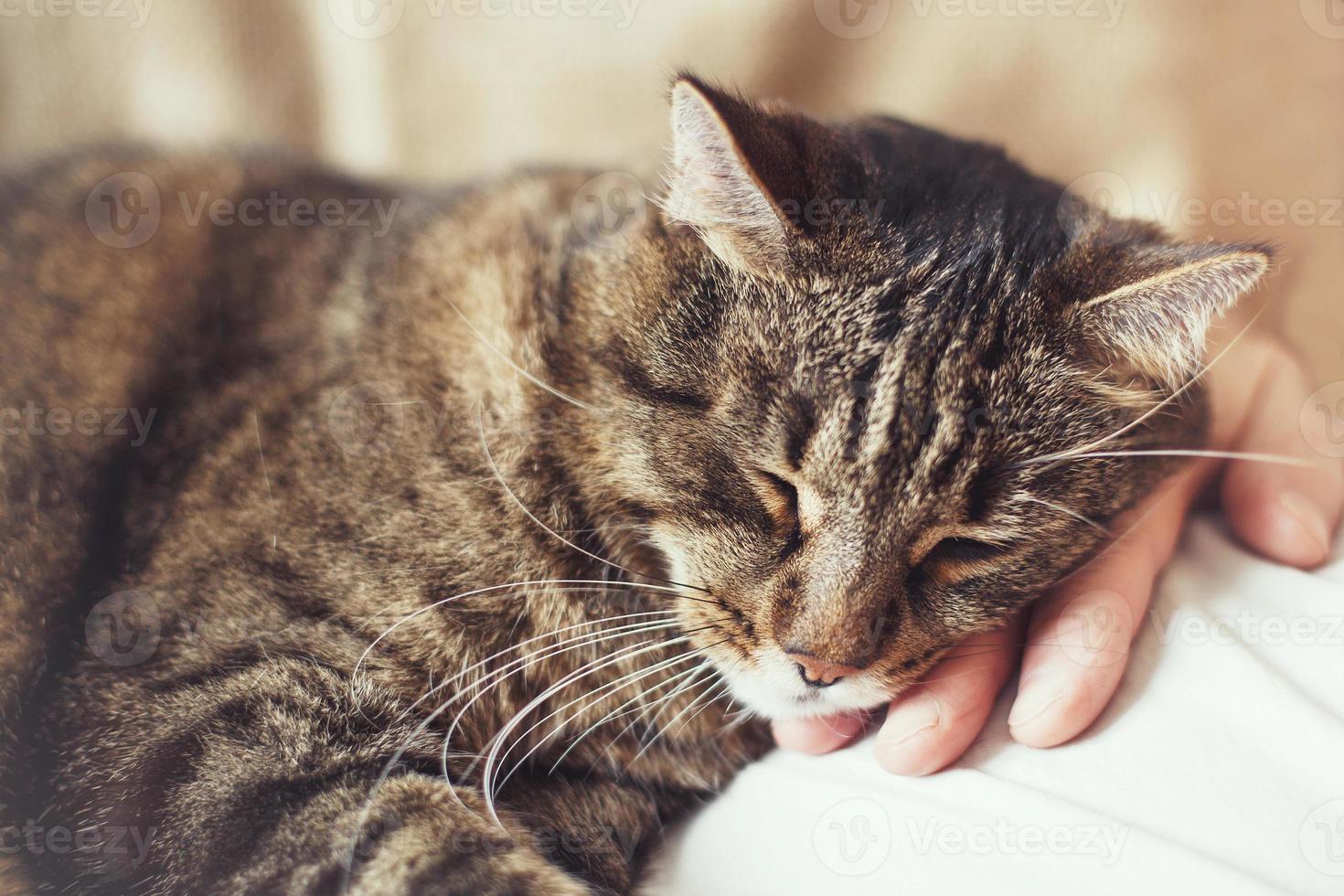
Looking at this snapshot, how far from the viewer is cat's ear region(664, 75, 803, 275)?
0.74 meters

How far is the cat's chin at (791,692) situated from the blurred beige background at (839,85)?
2.85 ft

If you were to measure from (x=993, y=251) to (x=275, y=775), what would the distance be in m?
0.84

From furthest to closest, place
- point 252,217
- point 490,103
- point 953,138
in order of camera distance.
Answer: point 490,103 → point 252,217 → point 953,138

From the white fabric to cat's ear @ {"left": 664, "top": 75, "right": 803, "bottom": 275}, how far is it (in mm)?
530

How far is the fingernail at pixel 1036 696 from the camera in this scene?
31.2 inches

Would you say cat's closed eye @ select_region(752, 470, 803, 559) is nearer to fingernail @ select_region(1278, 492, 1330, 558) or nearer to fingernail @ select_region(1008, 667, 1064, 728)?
fingernail @ select_region(1008, 667, 1064, 728)

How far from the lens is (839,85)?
1477 mm

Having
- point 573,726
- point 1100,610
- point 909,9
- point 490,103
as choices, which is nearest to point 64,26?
point 490,103

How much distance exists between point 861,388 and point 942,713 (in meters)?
0.33

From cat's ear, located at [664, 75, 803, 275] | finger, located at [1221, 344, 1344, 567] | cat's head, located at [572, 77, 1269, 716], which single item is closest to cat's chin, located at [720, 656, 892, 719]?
cat's head, located at [572, 77, 1269, 716]

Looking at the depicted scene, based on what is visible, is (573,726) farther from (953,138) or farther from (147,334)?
(953,138)

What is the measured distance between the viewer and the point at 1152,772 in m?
0.75

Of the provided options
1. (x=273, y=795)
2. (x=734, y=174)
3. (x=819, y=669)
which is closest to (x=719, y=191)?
(x=734, y=174)

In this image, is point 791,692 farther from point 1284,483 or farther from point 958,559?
point 1284,483
